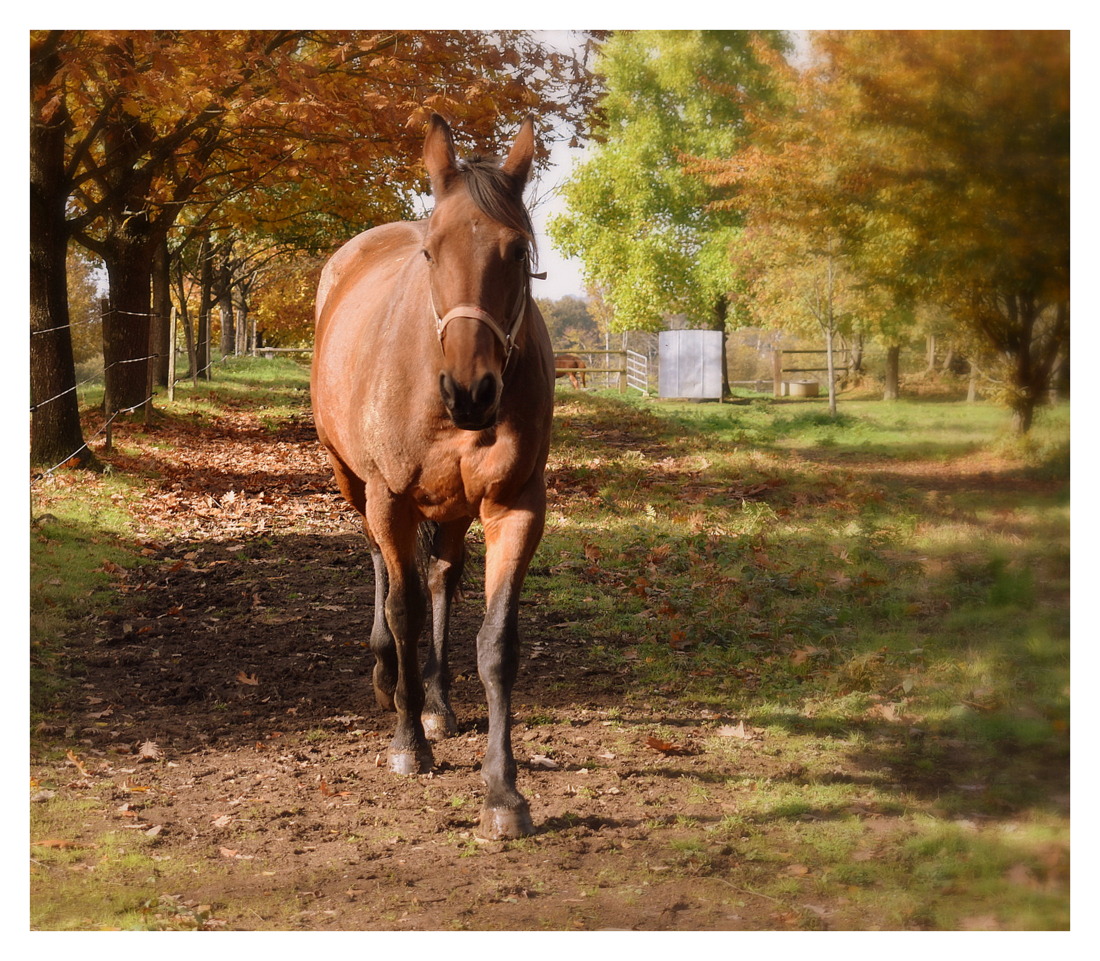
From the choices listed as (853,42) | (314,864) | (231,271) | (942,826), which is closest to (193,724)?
(314,864)

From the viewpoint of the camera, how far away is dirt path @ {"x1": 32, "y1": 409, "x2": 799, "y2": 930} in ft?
10.3

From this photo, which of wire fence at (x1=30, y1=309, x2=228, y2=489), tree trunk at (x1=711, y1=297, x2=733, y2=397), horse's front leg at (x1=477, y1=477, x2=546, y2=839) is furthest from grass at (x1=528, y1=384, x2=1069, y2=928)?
wire fence at (x1=30, y1=309, x2=228, y2=489)

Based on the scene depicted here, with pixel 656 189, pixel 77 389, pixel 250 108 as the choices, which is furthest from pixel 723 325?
pixel 77 389

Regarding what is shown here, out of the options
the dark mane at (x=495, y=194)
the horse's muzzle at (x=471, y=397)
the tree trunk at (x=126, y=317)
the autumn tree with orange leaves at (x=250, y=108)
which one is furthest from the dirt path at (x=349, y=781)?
the tree trunk at (x=126, y=317)

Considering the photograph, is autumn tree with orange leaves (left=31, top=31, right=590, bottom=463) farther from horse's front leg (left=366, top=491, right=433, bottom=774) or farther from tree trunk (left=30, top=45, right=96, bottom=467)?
horse's front leg (left=366, top=491, right=433, bottom=774)

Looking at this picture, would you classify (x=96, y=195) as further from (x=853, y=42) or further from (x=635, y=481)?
(x=853, y=42)

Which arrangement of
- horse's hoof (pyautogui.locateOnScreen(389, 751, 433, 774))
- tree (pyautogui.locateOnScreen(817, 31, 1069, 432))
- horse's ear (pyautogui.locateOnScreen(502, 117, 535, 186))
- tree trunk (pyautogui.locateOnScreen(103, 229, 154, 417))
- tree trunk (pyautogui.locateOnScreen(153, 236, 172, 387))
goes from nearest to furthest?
horse's ear (pyautogui.locateOnScreen(502, 117, 535, 186)), tree (pyautogui.locateOnScreen(817, 31, 1069, 432)), horse's hoof (pyautogui.locateOnScreen(389, 751, 433, 774)), tree trunk (pyautogui.locateOnScreen(103, 229, 154, 417)), tree trunk (pyautogui.locateOnScreen(153, 236, 172, 387))

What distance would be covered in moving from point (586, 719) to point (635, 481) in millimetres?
5681

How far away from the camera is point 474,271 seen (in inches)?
128

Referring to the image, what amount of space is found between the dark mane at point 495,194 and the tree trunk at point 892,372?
1.91 metres

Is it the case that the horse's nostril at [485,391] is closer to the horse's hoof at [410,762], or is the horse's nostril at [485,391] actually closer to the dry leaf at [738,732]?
the horse's hoof at [410,762]

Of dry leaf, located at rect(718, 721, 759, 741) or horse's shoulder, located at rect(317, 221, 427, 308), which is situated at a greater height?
horse's shoulder, located at rect(317, 221, 427, 308)

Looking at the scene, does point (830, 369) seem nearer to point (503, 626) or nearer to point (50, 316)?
point (503, 626)

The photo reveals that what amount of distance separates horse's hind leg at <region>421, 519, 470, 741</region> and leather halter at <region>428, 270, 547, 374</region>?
4.26 ft
